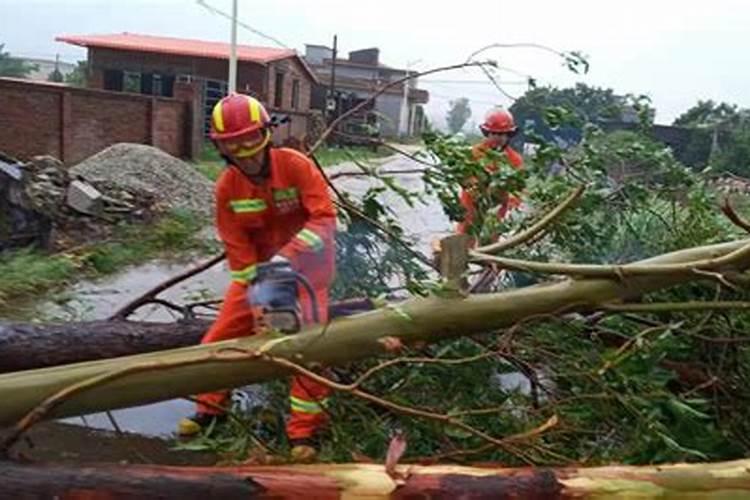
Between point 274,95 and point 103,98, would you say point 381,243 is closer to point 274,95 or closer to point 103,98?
point 103,98

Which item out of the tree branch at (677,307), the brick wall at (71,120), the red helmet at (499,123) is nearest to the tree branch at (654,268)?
the tree branch at (677,307)

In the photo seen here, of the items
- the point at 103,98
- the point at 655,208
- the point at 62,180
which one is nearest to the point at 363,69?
the point at 103,98

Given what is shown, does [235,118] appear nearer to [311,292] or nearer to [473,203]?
[311,292]

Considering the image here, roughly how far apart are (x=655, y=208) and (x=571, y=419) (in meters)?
1.73

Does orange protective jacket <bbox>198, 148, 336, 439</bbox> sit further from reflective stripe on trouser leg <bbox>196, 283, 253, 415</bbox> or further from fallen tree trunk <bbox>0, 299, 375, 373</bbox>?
fallen tree trunk <bbox>0, 299, 375, 373</bbox>

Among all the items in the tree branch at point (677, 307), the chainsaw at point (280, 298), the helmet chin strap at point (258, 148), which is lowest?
the chainsaw at point (280, 298)

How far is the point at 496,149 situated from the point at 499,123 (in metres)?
1.61

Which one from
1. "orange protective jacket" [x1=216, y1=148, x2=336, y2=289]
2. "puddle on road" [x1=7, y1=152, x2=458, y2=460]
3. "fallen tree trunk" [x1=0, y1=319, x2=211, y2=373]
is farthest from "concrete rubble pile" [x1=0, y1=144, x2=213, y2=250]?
"orange protective jacket" [x1=216, y1=148, x2=336, y2=289]

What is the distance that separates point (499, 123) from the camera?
5785 millimetres

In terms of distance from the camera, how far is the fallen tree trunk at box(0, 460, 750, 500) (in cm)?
207

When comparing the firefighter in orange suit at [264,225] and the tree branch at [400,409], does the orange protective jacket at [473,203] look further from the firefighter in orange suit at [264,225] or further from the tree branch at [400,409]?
the tree branch at [400,409]

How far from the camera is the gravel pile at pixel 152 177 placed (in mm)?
10860

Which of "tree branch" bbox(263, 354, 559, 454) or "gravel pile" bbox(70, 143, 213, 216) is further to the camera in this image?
"gravel pile" bbox(70, 143, 213, 216)

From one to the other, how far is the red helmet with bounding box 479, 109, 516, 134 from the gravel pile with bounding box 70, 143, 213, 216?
579 centimetres
